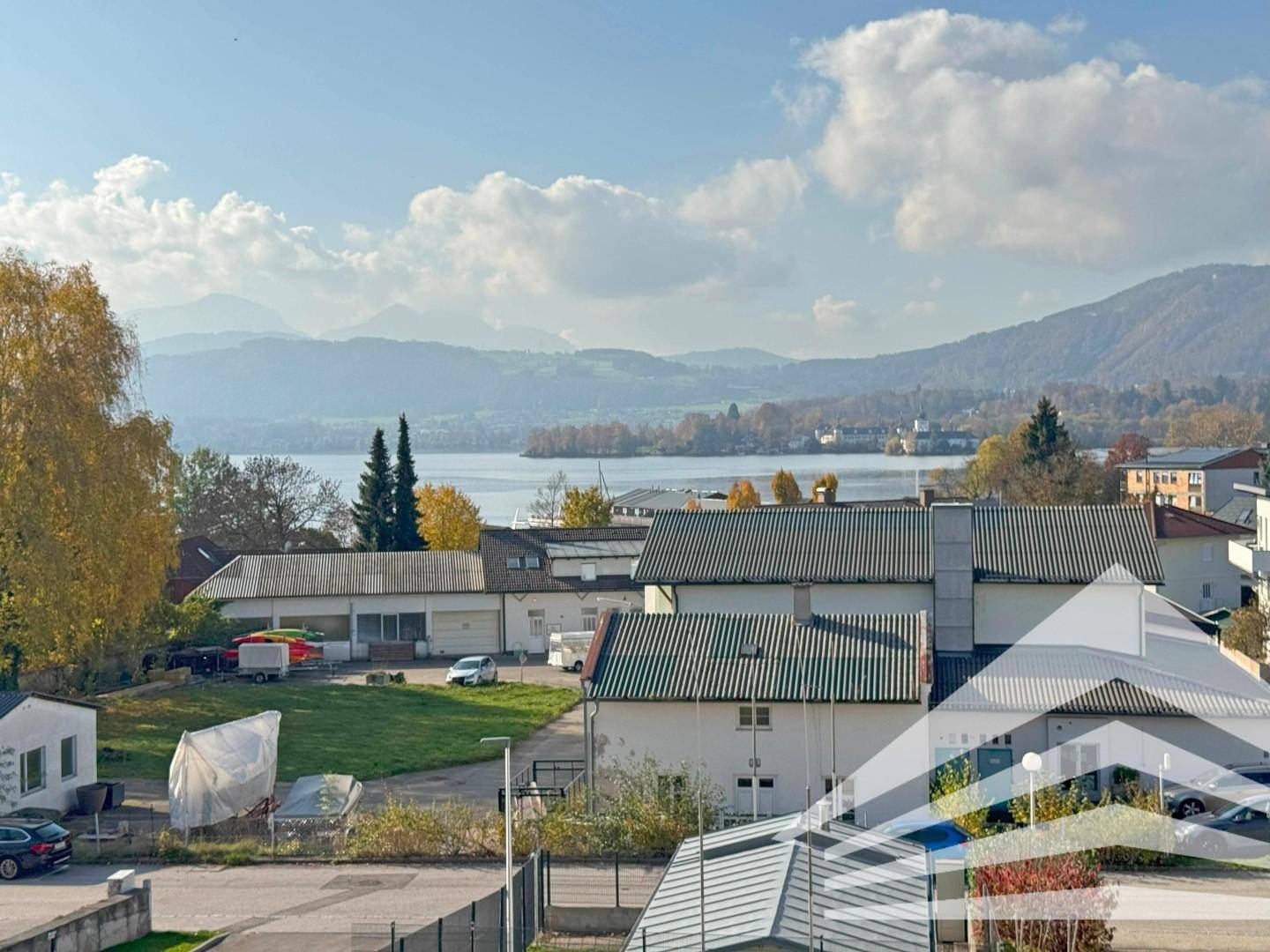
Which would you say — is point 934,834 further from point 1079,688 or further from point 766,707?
point 1079,688

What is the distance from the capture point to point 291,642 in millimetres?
49375

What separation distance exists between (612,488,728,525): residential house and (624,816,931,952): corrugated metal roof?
65.1 m

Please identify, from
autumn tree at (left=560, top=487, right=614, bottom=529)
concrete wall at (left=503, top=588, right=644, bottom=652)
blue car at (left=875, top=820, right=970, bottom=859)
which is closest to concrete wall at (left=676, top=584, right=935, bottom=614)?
blue car at (left=875, top=820, right=970, bottom=859)

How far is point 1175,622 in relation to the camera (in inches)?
1517

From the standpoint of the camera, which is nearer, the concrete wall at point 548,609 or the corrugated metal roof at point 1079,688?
→ the corrugated metal roof at point 1079,688

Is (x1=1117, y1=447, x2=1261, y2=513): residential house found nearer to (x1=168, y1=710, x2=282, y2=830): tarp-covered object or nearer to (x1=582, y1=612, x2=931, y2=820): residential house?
(x1=582, y1=612, x2=931, y2=820): residential house

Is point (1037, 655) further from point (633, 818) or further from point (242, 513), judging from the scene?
point (242, 513)

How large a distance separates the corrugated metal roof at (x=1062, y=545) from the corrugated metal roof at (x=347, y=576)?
23.4m

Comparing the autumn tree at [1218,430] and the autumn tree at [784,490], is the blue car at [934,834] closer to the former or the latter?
the autumn tree at [784,490]

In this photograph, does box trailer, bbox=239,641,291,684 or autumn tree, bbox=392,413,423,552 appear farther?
autumn tree, bbox=392,413,423,552

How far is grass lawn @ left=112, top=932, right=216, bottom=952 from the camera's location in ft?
65.2

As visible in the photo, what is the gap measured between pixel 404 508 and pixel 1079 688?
47408 millimetres

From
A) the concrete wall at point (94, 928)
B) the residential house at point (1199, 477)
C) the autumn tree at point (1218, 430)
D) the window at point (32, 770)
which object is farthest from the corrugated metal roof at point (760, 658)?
the autumn tree at point (1218, 430)

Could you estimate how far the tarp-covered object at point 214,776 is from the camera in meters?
26.3
